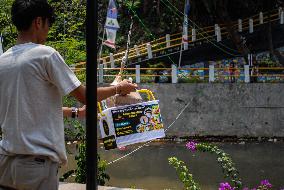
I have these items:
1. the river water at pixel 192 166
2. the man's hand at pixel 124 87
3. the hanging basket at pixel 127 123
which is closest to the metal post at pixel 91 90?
the man's hand at pixel 124 87

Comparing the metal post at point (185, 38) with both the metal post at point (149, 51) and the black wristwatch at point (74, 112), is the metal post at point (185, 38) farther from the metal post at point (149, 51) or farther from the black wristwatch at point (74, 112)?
the black wristwatch at point (74, 112)

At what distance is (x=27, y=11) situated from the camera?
1.91 m

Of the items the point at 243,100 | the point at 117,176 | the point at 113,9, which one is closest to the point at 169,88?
the point at 243,100

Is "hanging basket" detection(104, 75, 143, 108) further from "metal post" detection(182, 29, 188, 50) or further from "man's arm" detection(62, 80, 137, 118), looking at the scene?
"metal post" detection(182, 29, 188, 50)

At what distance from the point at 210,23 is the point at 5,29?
51.0ft

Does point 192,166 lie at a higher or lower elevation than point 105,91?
lower

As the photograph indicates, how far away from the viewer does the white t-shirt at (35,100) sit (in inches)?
71.8

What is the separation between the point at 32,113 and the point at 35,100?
0.16 ft

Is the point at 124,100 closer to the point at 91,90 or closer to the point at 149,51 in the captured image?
the point at 91,90

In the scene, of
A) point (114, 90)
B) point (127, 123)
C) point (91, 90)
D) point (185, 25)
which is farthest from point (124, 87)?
point (185, 25)

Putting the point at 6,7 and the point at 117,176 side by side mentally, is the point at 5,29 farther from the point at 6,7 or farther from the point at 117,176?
the point at 117,176

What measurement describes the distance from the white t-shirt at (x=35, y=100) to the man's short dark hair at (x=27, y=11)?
126 mm

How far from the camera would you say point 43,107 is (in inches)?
72.4

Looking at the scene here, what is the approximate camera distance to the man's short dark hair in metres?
1.90
